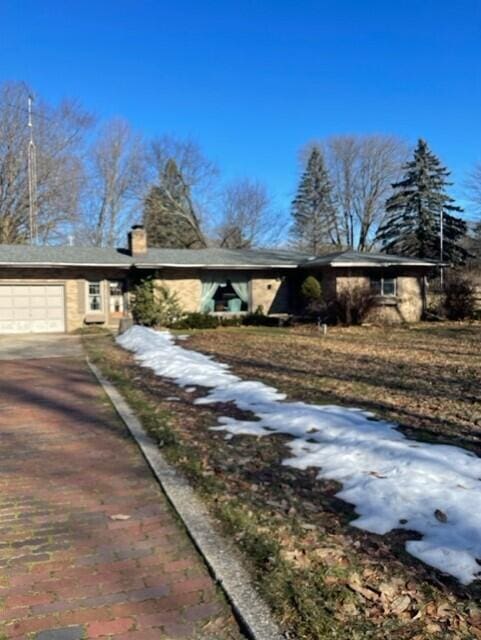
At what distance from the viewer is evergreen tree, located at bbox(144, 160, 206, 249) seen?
131 ft

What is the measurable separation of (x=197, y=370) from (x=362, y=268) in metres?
13.5

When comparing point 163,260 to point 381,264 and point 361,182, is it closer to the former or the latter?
point 381,264

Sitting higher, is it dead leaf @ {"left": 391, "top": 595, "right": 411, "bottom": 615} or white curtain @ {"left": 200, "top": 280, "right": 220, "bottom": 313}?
white curtain @ {"left": 200, "top": 280, "right": 220, "bottom": 313}

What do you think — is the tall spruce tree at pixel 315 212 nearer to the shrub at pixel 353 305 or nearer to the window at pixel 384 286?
the window at pixel 384 286

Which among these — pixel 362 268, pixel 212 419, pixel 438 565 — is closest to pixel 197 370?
pixel 212 419

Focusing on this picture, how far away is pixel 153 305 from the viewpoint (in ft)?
62.7

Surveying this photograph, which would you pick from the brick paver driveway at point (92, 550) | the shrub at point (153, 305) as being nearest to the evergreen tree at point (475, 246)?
the shrub at point (153, 305)

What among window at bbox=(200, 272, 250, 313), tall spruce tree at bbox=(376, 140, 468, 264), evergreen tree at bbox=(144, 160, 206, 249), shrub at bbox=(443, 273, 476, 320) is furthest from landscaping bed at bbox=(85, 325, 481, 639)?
evergreen tree at bbox=(144, 160, 206, 249)

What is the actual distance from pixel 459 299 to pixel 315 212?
2720 centimetres

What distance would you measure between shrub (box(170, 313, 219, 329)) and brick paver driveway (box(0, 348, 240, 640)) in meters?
13.7

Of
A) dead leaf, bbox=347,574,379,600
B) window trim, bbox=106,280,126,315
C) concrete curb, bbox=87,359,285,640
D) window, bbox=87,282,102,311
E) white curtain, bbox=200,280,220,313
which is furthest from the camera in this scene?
white curtain, bbox=200,280,220,313

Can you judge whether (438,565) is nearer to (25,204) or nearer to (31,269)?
(31,269)

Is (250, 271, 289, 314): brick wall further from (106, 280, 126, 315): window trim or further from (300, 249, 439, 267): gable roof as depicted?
(106, 280, 126, 315): window trim

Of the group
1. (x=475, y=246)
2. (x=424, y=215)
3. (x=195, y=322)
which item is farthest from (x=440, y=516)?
(x=475, y=246)
